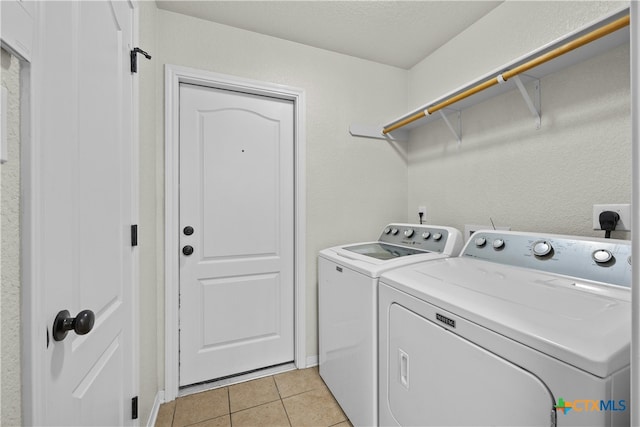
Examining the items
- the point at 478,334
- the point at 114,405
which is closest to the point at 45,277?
the point at 114,405

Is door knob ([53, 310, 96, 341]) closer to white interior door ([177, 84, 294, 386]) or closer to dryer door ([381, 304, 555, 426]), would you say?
dryer door ([381, 304, 555, 426])

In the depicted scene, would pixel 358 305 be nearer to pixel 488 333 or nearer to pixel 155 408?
pixel 488 333

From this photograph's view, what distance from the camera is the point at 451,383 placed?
868mm

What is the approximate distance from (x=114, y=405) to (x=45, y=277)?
0.70m

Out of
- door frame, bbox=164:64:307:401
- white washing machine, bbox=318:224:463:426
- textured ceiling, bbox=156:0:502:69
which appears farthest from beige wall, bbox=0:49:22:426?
textured ceiling, bbox=156:0:502:69

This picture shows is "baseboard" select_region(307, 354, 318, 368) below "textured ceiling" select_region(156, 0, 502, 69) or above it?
below

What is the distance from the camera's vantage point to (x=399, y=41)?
6.48 ft

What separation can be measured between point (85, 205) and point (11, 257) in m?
0.30

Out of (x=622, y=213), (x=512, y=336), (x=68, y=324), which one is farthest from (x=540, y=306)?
(x=68, y=324)

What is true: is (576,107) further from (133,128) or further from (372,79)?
(133,128)

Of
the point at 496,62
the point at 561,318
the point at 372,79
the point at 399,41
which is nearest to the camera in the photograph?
the point at 561,318

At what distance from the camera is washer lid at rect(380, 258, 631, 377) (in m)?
0.58

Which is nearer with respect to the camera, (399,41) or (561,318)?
(561,318)

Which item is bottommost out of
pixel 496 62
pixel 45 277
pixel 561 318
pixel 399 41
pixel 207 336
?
pixel 207 336
